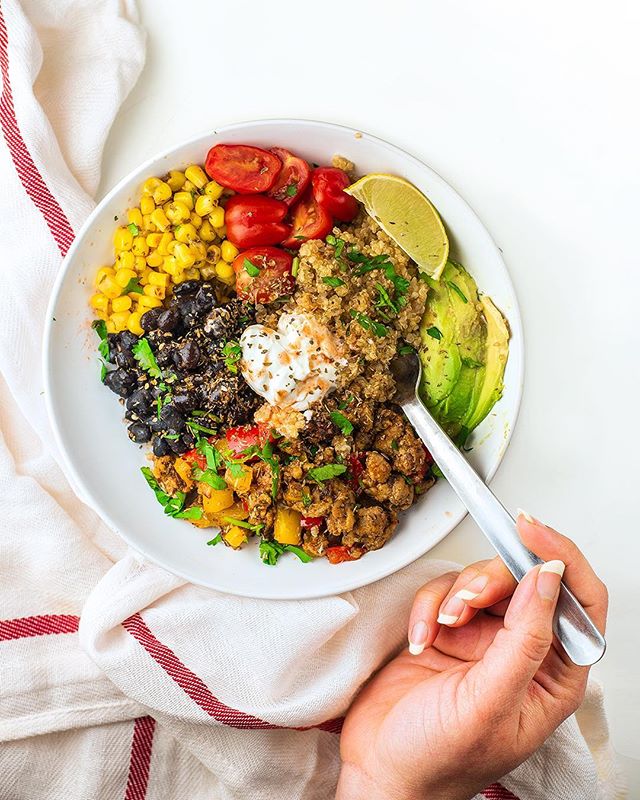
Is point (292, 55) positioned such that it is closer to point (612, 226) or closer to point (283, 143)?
point (283, 143)

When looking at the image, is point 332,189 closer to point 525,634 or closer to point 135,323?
point 135,323

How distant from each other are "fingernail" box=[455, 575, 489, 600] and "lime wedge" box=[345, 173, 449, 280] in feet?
4.07

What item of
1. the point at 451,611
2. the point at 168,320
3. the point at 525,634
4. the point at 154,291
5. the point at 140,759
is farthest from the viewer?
the point at 140,759

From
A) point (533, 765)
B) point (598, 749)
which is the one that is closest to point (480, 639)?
point (533, 765)

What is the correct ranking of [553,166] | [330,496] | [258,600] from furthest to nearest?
1. [553,166]
2. [258,600]
3. [330,496]

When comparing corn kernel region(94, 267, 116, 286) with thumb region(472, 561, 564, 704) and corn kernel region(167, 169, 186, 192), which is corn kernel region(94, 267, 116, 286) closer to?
corn kernel region(167, 169, 186, 192)

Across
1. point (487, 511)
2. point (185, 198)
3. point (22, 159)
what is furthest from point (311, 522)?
point (22, 159)

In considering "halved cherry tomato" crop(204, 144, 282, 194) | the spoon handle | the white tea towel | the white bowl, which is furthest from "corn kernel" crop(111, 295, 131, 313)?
the spoon handle

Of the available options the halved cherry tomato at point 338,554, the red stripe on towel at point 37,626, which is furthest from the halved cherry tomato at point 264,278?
the red stripe on towel at point 37,626

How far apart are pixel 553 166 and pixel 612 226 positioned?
40 cm

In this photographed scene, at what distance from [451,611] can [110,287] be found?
192 centimetres

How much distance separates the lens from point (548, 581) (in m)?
2.66

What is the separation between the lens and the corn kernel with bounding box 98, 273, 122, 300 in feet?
10.9

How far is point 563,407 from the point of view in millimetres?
3822
